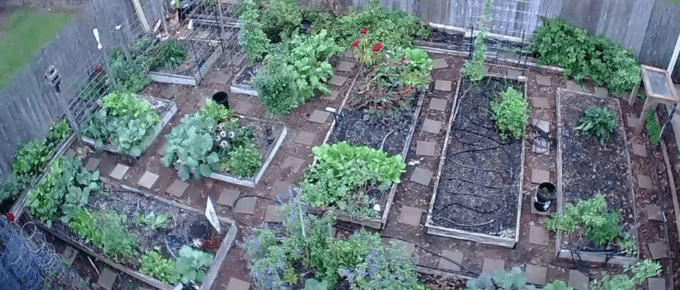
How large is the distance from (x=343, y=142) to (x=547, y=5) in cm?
351

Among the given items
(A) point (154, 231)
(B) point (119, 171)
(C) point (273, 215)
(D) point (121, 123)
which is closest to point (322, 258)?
(C) point (273, 215)

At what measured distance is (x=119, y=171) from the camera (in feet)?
23.3

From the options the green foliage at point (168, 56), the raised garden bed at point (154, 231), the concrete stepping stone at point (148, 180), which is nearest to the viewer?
the raised garden bed at point (154, 231)

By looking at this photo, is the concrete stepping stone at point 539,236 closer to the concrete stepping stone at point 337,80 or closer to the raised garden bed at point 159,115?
the concrete stepping stone at point 337,80

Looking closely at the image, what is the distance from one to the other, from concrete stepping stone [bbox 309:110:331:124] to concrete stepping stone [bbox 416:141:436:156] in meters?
1.25

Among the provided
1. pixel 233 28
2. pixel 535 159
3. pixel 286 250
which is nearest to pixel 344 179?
pixel 286 250

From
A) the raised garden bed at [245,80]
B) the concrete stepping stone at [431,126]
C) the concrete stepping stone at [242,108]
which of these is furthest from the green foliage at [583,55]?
the concrete stepping stone at [242,108]

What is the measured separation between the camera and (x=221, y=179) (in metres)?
6.89

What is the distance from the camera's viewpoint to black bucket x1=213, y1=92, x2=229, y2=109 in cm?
750

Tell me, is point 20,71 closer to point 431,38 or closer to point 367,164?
point 367,164

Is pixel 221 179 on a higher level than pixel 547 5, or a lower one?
lower

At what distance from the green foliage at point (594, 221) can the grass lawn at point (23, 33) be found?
6803mm

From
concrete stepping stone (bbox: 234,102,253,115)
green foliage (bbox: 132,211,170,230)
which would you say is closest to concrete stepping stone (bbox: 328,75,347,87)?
concrete stepping stone (bbox: 234,102,253,115)

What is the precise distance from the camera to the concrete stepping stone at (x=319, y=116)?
7.47m
